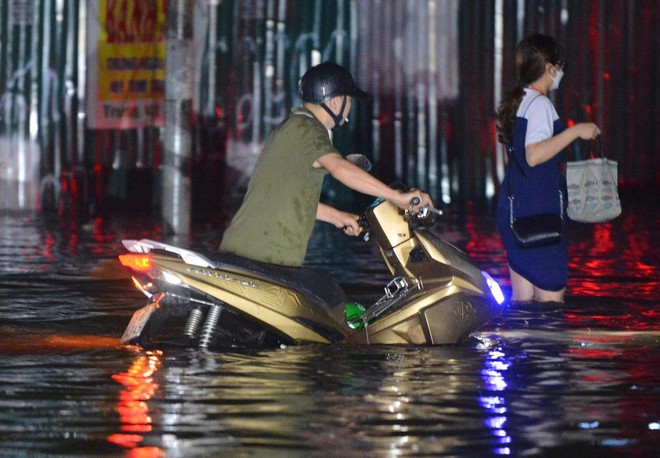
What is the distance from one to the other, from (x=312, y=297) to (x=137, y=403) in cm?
146

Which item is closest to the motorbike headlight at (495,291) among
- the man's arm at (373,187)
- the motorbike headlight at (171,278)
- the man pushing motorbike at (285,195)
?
the man's arm at (373,187)

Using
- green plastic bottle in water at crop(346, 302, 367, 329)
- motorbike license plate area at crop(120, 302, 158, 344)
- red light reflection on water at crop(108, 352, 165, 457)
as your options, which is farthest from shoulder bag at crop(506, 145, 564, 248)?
motorbike license plate area at crop(120, 302, 158, 344)

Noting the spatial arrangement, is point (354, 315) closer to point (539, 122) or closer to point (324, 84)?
point (324, 84)

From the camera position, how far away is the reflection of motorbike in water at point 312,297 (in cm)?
715

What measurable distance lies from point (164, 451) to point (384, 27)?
57.7ft

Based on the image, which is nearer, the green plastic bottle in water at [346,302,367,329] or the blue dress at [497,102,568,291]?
the green plastic bottle in water at [346,302,367,329]

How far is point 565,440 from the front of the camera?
218 inches

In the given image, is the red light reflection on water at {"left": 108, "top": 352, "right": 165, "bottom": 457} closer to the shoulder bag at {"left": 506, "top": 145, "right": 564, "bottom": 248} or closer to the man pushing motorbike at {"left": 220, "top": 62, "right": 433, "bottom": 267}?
the man pushing motorbike at {"left": 220, "top": 62, "right": 433, "bottom": 267}

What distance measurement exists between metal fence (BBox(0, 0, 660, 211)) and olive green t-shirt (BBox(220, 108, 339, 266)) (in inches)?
574

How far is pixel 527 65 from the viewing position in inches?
348

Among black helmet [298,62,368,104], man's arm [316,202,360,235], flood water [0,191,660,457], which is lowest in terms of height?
flood water [0,191,660,457]

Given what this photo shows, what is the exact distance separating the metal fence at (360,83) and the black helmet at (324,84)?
47.4 feet

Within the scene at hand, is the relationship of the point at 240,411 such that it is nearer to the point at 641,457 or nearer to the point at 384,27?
the point at 641,457

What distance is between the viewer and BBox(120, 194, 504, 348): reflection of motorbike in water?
23.5ft
